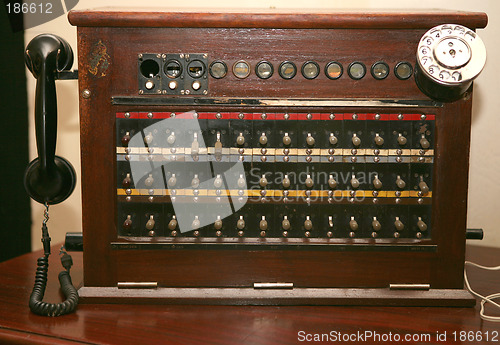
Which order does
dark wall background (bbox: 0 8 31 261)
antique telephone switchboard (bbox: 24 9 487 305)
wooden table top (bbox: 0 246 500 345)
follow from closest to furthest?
wooden table top (bbox: 0 246 500 345)
antique telephone switchboard (bbox: 24 9 487 305)
dark wall background (bbox: 0 8 31 261)

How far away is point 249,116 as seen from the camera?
3.48ft

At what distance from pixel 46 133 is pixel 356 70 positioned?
0.69 m

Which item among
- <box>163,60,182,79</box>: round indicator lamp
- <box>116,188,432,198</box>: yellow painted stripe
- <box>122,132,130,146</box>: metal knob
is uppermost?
<box>163,60,182,79</box>: round indicator lamp

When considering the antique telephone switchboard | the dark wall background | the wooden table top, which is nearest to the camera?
the wooden table top

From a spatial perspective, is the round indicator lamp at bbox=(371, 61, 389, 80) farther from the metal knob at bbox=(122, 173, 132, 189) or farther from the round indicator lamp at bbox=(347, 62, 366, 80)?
the metal knob at bbox=(122, 173, 132, 189)

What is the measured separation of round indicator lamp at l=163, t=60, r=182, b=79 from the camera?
3.42 ft

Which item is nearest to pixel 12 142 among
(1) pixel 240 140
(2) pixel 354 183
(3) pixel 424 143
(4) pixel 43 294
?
(4) pixel 43 294

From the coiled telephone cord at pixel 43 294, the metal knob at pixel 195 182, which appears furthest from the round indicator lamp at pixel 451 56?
the coiled telephone cord at pixel 43 294

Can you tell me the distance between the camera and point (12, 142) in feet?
5.39

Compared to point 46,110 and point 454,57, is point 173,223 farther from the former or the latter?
point 454,57

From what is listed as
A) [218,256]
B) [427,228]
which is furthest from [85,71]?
[427,228]

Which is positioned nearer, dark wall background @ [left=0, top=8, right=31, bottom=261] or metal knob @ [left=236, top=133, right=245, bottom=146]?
metal knob @ [left=236, top=133, right=245, bottom=146]

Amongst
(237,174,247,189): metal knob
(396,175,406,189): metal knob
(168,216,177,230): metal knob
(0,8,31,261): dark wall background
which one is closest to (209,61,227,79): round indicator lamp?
(237,174,247,189): metal knob

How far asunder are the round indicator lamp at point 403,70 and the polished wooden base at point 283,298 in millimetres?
479
